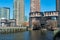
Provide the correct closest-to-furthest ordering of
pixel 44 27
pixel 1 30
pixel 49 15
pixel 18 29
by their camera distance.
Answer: pixel 1 30
pixel 18 29
pixel 44 27
pixel 49 15

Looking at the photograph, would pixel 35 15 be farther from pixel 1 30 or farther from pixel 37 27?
Result: pixel 1 30

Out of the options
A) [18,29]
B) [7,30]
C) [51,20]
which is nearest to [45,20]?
[51,20]

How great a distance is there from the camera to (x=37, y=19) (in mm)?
192250

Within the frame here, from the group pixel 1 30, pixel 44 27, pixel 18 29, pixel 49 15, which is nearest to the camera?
pixel 1 30

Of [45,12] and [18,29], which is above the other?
[45,12]

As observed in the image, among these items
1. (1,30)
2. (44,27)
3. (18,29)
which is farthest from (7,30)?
(44,27)

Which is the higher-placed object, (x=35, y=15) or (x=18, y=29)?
(x=35, y=15)

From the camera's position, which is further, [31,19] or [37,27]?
[31,19]

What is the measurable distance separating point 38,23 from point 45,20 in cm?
935

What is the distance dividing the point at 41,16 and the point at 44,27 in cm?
2415

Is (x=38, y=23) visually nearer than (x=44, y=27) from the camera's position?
No

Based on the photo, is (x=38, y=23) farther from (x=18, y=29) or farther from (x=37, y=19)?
(x=18, y=29)

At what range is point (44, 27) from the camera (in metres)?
175

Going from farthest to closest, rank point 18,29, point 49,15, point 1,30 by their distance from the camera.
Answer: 1. point 49,15
2. point 18,29
3. point 1,30
